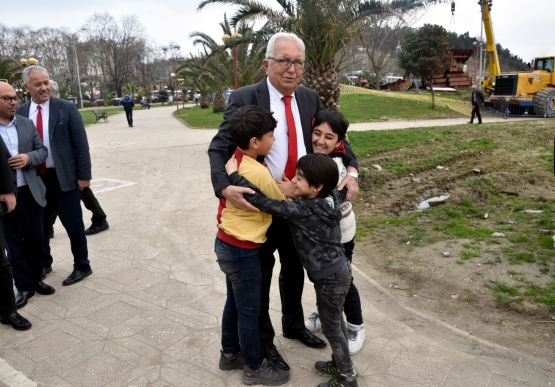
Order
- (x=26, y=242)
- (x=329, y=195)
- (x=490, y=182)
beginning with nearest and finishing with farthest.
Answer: (x=329, y=195), (x=26, y=242), (x=490, y=182)

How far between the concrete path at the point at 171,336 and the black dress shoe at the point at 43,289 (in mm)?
67

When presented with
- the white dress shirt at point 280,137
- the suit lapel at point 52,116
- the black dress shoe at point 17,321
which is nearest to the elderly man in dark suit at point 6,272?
the black dress shoe at point 17,321

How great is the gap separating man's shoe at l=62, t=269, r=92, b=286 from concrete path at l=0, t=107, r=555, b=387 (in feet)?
0.25

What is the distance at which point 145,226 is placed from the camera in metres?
5.93

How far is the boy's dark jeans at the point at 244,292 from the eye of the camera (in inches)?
99.3

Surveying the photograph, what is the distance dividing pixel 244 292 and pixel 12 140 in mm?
2602

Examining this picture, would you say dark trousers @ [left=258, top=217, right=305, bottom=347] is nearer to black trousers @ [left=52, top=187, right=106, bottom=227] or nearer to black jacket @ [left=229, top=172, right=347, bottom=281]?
black jacket @ [left=229, top=172, right=347, bottom=281]

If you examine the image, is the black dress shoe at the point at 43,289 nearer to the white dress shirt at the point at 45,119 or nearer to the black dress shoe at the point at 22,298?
the black dress shoe at the point at 22,298

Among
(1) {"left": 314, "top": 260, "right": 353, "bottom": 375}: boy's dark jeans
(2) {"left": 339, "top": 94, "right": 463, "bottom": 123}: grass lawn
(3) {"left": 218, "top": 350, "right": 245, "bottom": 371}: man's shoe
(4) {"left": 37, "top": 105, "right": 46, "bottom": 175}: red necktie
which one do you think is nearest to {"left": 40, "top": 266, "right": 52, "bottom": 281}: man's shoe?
(4) {"left": 37, "top": 105, "right": 46, "bottom": 175}: red necktie

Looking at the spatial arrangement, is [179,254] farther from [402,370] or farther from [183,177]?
[183,177]

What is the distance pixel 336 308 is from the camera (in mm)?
2537

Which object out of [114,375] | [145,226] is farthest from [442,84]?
[114,375]

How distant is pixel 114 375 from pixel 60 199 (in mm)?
2037

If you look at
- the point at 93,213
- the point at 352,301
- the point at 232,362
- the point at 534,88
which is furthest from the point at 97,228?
the point at 534,88
